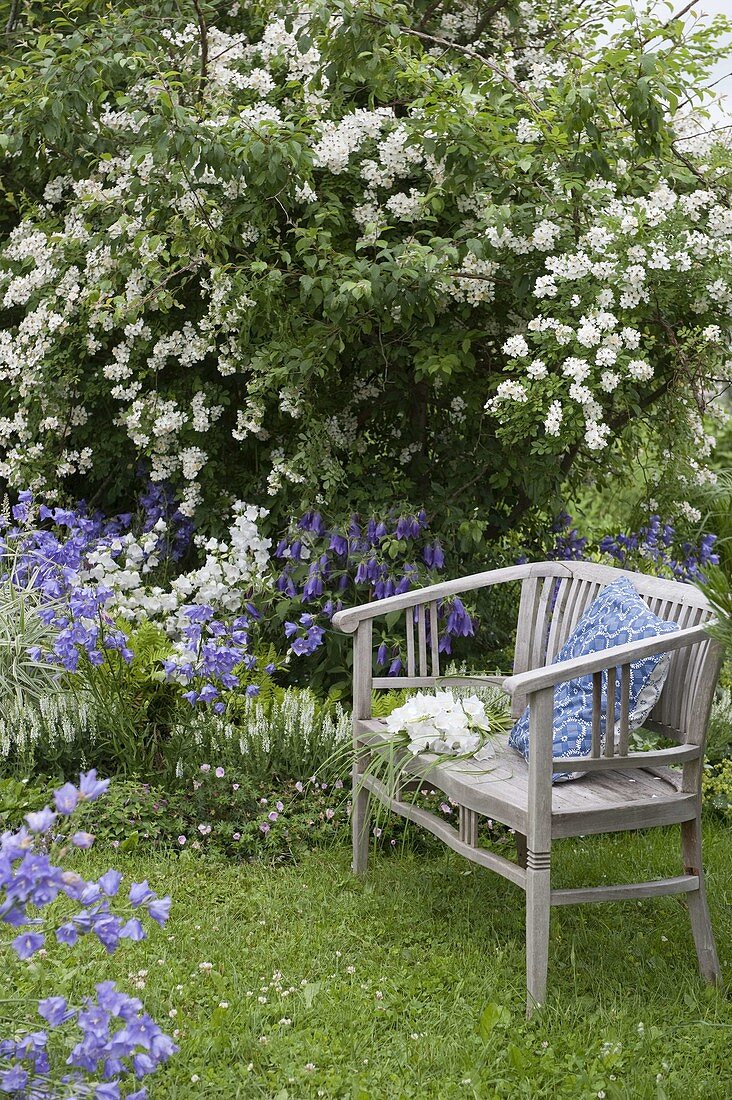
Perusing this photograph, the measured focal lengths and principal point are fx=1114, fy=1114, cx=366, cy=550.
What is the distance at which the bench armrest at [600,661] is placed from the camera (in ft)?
7.68

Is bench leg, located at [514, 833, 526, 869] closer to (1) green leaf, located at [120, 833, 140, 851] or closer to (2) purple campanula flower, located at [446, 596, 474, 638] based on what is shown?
(2) purple campanula flower, located at [446, 596, 474, 638]

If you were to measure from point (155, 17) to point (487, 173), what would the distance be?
1.61m

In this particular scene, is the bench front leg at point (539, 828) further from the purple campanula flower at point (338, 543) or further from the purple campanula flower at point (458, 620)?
the purple campanula flower at point (338, 543)

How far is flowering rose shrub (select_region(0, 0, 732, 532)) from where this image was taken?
3.65 meters

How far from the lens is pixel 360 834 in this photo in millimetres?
3275

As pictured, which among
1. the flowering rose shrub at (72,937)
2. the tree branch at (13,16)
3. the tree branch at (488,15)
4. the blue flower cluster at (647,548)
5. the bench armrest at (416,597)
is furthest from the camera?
the blue flower cluster at (647,548)

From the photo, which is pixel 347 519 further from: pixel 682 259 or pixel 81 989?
pixel 81 989

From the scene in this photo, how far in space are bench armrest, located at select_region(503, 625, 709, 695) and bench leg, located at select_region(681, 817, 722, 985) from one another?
491mm

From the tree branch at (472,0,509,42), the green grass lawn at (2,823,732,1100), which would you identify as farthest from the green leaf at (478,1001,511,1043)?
the tree branch at (472,0,509,42)

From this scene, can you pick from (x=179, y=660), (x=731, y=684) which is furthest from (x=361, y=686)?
(x=731, y=684)

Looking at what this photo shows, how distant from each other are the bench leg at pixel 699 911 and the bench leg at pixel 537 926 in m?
0.42

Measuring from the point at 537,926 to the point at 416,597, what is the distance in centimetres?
105

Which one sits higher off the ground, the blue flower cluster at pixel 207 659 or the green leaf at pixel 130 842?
the blue flower cluster at pixel 207 659

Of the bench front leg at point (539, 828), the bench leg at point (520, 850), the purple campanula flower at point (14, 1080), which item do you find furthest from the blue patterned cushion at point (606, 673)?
the purple campanula flower at point (14, 1080)
